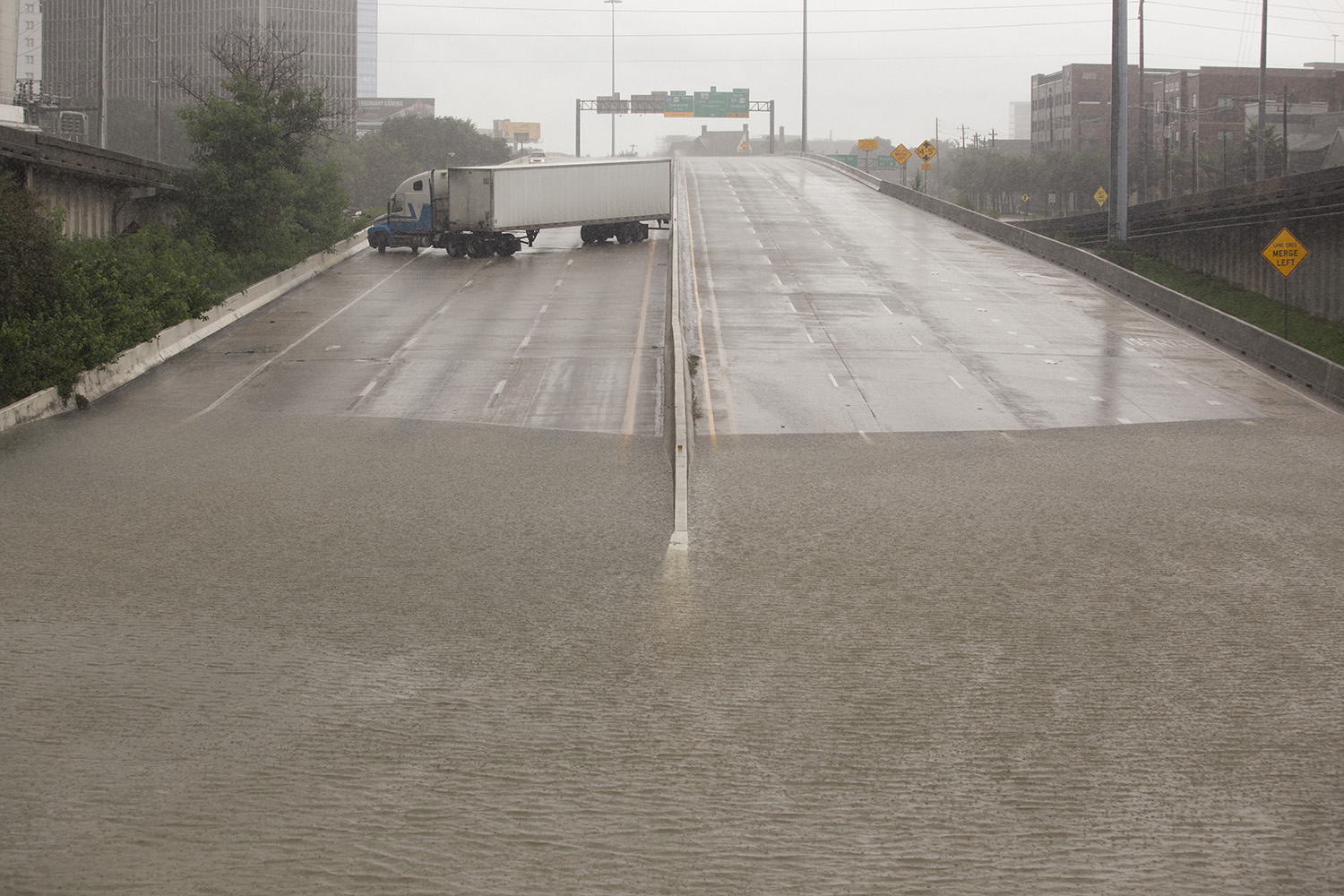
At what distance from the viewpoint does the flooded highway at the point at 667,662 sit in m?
8.53

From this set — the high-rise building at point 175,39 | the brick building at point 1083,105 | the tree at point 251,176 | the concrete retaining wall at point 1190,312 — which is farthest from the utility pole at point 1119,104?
the high-rise building at point 175,39

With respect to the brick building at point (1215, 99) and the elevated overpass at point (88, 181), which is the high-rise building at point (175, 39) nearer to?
the brick building at point (1215, 99)

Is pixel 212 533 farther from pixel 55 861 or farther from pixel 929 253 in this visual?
pixel 929 253

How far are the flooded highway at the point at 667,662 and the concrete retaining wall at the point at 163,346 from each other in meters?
2.82

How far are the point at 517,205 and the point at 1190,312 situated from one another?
26.8m

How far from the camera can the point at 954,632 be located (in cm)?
1337

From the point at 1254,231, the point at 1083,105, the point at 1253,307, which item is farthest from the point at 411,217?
the point at 1083,105

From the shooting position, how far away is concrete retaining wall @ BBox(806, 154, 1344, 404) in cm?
3033

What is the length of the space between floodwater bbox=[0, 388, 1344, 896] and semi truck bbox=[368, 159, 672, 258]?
110 feet

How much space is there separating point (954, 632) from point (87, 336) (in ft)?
74.9

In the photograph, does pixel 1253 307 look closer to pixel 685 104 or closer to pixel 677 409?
pixel 677 409

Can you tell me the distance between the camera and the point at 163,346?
3441 cm

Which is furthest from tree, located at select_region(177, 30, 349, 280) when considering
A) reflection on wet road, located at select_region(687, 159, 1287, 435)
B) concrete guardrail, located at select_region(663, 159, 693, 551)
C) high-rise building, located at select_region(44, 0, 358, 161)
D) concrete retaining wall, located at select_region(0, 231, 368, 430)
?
high-rise building, located at select_region(44, 0, 358, 161)

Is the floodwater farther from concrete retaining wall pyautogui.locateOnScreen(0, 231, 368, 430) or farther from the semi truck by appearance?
the semi truck
